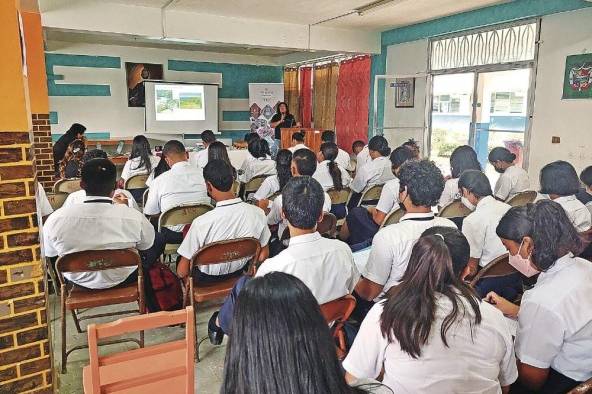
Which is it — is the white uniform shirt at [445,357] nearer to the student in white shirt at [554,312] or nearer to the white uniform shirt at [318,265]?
the student in white shirt at [554,312]

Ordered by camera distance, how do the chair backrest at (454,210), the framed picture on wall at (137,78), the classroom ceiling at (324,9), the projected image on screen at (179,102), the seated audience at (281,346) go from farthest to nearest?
the projected image on screen at (179,102) → the framed picture on wall at (137,78) → the classroom ceiling at (324,9) → the chair backrest at (454,210) → the seated audience at (281,346)

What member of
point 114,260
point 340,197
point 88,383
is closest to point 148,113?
point 340,197

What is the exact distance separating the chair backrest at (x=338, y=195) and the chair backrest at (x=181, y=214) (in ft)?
3.89

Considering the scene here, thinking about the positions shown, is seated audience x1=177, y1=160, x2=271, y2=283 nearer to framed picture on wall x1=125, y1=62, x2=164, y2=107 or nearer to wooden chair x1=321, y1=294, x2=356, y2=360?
wooden chair x1=321, y1=294, x2=356, y2=360

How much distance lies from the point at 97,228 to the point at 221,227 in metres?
0.67

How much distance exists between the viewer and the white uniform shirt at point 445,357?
3.95 ft

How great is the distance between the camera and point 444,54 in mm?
6766

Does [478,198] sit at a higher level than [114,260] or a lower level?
higher

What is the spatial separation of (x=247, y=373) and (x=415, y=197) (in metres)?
1.59

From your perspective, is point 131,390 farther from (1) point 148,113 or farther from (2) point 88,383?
(1) point 148,113

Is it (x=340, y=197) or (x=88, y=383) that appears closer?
(x=88, y=383)

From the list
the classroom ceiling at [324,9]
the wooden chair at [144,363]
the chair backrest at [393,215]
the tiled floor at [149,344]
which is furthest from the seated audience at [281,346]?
the classroom ceiling at [324,9]

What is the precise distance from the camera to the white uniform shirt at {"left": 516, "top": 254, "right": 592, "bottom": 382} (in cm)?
144

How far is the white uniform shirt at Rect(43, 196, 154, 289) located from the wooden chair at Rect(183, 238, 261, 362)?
401 millimetres
